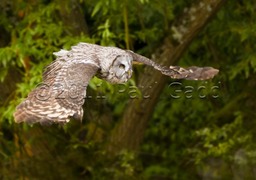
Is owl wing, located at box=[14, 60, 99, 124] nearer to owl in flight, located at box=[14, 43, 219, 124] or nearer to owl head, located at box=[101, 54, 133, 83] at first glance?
owl in flight, located at box=[14, 43, 219, 124]

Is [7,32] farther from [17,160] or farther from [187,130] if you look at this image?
[187,130]

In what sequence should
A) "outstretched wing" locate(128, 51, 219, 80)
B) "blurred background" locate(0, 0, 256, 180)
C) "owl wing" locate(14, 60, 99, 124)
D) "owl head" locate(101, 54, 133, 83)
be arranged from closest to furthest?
"owl wing" locate(14, 60, 99, 124), "owl head" locate(101, 54, 133, 83), "outstretched wing" locate(128, 51, 219, 80), "blurred background" locate(0, 0, 256, 180)

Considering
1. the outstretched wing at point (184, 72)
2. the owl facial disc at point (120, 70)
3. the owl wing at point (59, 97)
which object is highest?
the outstretched wing at point (184, 72)

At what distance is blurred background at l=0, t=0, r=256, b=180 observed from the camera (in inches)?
272

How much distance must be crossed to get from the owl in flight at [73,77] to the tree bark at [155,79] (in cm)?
114

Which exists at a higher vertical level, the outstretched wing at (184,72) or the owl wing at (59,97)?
the outstretched wing at (184,72)

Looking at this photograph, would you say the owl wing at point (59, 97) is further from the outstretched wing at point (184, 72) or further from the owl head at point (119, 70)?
the outstretched wing at point (184, 72)

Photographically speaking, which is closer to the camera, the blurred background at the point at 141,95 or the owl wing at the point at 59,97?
the owl wing at the point at 59,97

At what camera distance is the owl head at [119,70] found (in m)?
5.43

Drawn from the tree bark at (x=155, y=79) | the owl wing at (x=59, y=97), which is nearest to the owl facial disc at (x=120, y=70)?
the owl wing at (x=59, y=97)

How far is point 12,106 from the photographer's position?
21.7 feet

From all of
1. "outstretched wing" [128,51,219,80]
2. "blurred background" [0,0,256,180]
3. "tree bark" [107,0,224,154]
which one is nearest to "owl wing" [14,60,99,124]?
"outstretched wing" [128,51,219,80]

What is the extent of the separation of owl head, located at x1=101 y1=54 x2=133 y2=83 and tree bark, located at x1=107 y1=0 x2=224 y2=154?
1.57m

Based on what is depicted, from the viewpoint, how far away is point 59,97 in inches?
194
